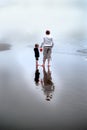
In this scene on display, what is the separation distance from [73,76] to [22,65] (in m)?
3.05

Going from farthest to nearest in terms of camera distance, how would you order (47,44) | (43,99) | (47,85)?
(47,44) → (47,85) → (43,99)

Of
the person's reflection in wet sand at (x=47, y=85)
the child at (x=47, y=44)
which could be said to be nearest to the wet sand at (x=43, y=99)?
the person's reflection in wet sand at (x=47, y=85)

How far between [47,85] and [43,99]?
1858mm

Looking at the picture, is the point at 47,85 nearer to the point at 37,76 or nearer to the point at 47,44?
the point at 37,76

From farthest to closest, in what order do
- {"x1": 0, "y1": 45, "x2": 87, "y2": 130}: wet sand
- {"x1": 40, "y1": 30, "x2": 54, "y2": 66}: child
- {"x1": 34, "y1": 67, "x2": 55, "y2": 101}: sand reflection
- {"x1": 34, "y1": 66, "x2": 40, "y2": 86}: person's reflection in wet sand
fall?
{"x1": 40, "y1": 30, "x2": 54, "y2": 66}: child → {"x1": 34, "y1": 66, "x2": 40, "y2": 86}: person's reflection in wet sand → {"x1": 34, "y1": 67, "x2": 55, "y2": 101}: sand reflection → {"x1": 0, "y1": 45, "x2": 87, "y2": 130}: wet sand

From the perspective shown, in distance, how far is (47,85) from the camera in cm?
1146

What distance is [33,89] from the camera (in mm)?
10758

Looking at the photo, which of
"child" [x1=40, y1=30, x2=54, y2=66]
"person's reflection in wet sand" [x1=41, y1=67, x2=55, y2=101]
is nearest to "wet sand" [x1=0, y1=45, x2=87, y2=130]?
"person's reflection in wet sand" [x1=41, y1=67, x2=55, y2=101]

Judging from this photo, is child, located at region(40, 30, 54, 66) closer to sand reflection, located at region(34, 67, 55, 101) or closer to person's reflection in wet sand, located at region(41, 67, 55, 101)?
sand reflection, located at region(34, 67, 55, 101)

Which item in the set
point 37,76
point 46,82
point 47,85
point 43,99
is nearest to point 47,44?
point 37,76

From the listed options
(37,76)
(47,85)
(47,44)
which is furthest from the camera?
(47,44)

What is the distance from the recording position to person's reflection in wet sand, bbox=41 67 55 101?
1023cm
